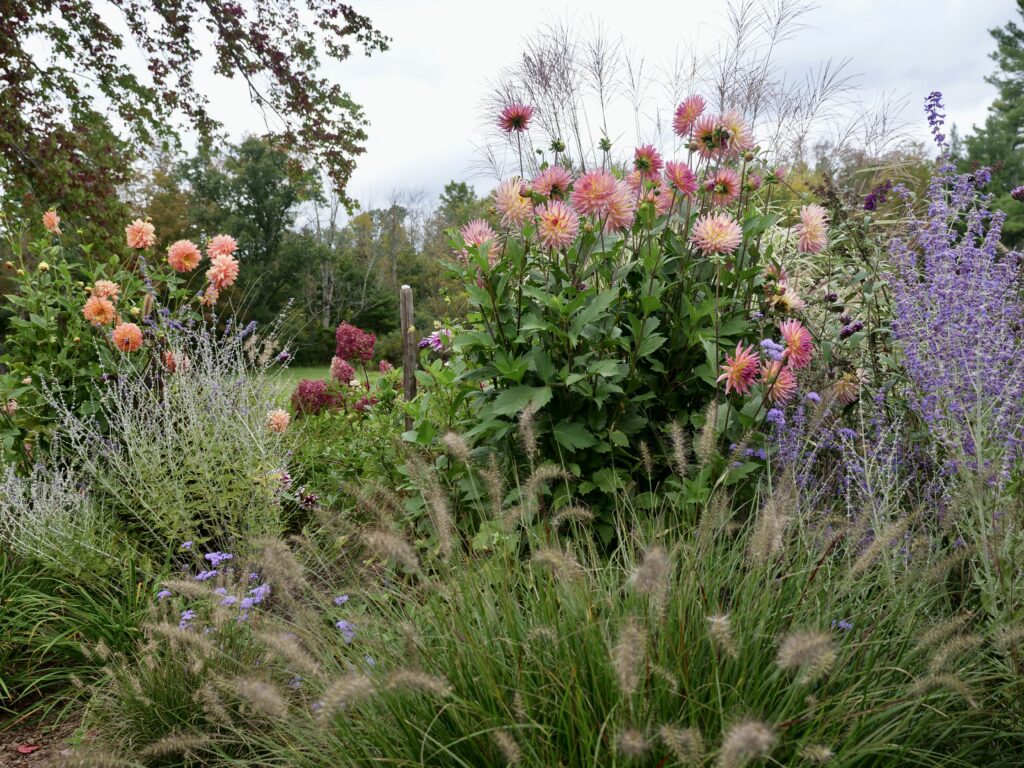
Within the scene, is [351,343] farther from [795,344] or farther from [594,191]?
[795,344]

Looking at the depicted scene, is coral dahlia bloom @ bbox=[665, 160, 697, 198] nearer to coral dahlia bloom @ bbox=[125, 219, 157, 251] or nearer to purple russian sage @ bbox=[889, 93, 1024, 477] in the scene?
purple russian sage @ bbox=[889, 93, 1024, 477]

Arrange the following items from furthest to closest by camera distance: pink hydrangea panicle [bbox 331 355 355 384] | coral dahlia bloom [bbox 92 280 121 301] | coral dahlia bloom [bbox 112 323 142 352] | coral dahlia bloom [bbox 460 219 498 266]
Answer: pink hydrangea panicle [bbox 331 355 355 384] < coral dahlia bloom [bbox 92 280 121 301] < coral dahlia bloom [bbox 112 323 142 352] < coral dahlia bloom [bbox 460 219 498 266]

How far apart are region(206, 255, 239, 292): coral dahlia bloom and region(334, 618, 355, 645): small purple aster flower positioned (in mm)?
A: 3027

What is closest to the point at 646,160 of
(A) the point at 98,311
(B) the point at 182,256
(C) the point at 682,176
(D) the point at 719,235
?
(C) the point at 682,176

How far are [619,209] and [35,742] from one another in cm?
308

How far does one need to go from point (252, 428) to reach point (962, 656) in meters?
3.47

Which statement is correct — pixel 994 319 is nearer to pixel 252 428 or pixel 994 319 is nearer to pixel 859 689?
pixel 859 689

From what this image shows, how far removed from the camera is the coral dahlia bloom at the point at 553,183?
117 inches

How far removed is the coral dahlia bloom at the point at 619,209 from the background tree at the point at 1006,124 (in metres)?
31.6

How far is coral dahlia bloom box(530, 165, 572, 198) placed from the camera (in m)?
2.96

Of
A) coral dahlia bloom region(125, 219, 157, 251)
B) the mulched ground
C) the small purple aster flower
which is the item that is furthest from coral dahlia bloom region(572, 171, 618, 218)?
coral dahlia bloom region(125, 219, 157, 251)

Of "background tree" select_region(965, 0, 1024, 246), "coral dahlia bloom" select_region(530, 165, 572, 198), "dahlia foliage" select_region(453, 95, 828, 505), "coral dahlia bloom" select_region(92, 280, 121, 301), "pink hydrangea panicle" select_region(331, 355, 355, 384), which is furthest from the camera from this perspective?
"background tree" select_region(965, 0, 1024, 246)

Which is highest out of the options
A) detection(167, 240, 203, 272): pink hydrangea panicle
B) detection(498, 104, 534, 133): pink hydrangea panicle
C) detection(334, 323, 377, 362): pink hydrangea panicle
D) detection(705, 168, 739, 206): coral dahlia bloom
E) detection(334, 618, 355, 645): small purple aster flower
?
detection(498, 104, 534, 133): pink hydrangea panicle

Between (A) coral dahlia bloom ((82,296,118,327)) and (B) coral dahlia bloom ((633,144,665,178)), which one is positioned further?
(A) coral dahlia bloom ((82,296,118,327))
